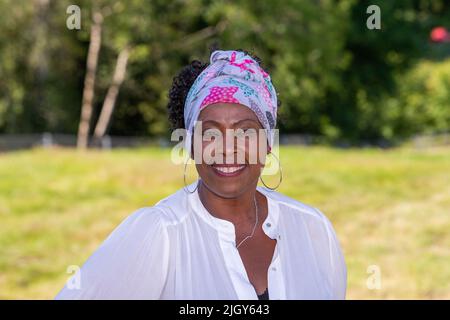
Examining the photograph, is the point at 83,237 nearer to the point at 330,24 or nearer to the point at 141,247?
the point at 141,247

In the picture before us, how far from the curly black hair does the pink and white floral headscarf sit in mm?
178

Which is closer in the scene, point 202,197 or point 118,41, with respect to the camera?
point 202,197

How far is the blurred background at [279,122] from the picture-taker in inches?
447

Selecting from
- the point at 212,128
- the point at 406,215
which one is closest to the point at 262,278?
the point at 212,128

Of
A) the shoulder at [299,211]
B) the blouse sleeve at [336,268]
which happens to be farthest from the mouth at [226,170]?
the blouse sleeve at [336,268]

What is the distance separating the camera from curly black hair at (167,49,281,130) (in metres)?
2.71

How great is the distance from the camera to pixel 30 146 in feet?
92.0

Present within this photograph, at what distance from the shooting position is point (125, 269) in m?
2.12

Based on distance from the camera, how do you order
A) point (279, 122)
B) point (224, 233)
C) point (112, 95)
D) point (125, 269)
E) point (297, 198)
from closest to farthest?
point (125, 269) < point (224, 233) < point (279, 122) < point (297, 198) < point (112, 95)

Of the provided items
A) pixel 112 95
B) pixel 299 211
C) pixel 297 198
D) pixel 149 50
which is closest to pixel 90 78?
pixel 112 95

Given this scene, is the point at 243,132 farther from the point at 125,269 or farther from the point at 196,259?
the point at 125,269

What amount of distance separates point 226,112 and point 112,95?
1058 inches

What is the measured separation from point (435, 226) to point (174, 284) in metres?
10.5

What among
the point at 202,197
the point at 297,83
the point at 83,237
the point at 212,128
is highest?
the point at 297,83
